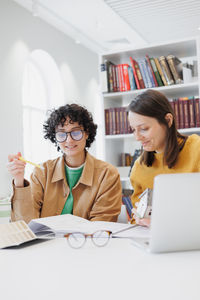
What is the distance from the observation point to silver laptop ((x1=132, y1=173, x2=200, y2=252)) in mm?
901

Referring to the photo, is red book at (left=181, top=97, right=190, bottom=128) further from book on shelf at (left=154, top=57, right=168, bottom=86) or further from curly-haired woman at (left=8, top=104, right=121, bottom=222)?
curly-haired woman at (left=8, top=104, right=121, bottom=222)

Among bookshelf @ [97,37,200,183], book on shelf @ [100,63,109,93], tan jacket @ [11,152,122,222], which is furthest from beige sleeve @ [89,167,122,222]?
book on shelf @ [100,63,109,93]

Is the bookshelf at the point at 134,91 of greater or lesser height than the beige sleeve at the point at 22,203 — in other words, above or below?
above

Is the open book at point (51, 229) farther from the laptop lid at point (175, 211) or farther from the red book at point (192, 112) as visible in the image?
the red book at point (192, 112)

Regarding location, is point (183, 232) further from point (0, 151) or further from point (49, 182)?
point (0, 151)

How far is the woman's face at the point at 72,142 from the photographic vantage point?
1.85 metres

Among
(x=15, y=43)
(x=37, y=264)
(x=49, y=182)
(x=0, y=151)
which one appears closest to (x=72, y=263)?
(x=37, y=264)

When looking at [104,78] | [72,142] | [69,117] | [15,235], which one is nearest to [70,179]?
[72,142]

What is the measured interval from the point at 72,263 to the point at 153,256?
0.22 m

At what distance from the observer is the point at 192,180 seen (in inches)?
36.1

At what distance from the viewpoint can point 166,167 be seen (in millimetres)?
1775

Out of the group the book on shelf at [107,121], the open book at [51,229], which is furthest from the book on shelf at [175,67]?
the open book at [51,229]

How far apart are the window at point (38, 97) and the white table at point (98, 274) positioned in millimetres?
3684

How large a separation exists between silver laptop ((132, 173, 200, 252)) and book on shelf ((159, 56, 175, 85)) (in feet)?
7.22
